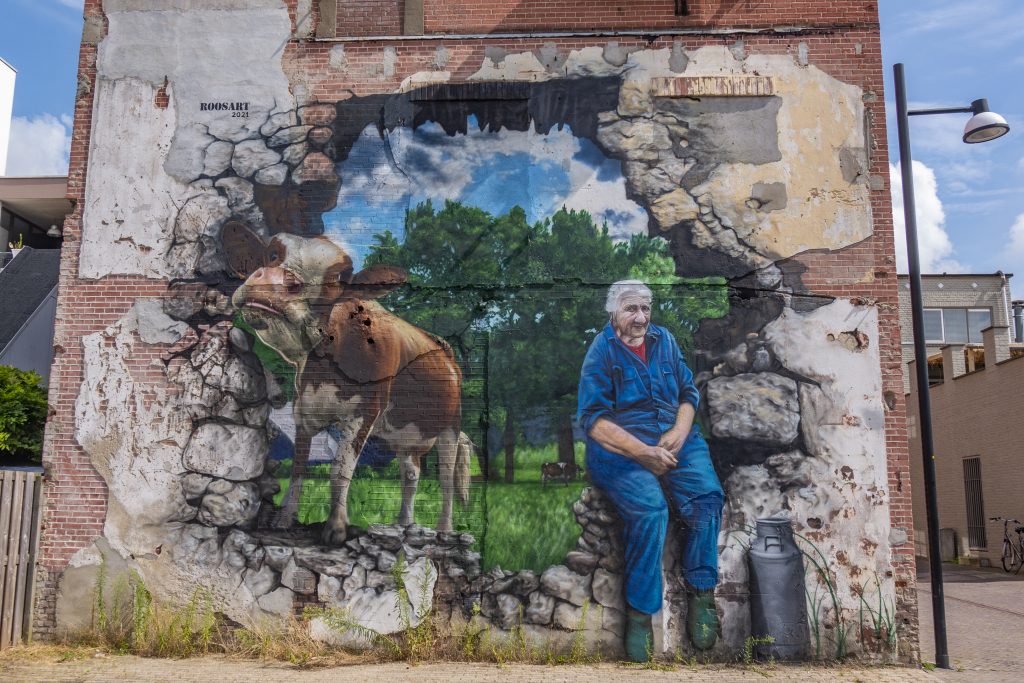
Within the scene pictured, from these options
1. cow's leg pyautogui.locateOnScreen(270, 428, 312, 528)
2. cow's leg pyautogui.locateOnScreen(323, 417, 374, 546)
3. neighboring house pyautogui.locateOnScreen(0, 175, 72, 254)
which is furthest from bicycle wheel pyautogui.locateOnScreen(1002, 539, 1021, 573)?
neighboring house pyautogui.locateOnScreen(0, 175, 72, 254)

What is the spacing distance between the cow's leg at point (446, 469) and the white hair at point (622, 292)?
227cm

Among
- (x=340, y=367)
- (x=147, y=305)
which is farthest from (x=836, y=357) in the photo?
(x=147, y=305)

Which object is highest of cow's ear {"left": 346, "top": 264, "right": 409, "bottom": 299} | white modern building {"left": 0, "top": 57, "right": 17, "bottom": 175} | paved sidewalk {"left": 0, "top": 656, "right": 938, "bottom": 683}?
white modern building {"left": 0, "top": 57, "right": 17, "bottom": 175}

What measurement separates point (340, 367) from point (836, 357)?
223 inches

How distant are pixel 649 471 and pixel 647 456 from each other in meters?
0.17

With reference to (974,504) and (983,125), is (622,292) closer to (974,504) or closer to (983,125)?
(983,125)

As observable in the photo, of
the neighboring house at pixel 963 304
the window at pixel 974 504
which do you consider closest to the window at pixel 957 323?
the neighboring house at pixel 963 304

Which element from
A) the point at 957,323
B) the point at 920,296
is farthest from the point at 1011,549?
the point at 957,323

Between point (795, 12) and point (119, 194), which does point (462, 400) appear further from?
point (795, 12)

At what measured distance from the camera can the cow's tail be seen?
9219 mm

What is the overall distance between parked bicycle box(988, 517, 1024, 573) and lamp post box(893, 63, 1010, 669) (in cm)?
1207

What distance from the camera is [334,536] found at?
9195mm

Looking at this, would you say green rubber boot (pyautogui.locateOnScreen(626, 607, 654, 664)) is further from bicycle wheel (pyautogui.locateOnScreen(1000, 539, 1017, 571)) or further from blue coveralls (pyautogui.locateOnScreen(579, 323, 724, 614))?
bicycle wheel (pyautogui.locateOnScreen(1000, 539, 1017, 571))

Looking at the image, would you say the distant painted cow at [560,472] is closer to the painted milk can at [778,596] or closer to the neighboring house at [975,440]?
the painted milk can at [778,596]
